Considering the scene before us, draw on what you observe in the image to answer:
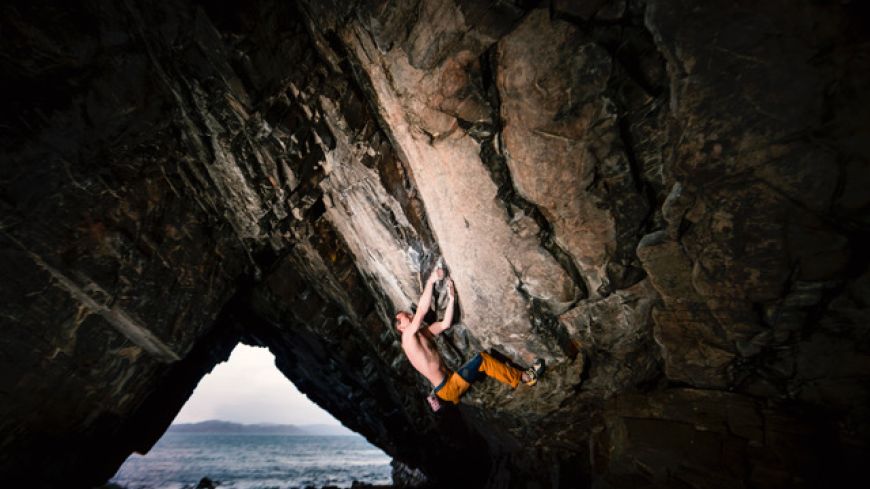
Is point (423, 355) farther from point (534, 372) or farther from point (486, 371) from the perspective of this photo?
point (534, 372)

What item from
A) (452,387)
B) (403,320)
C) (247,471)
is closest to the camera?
(452,387)

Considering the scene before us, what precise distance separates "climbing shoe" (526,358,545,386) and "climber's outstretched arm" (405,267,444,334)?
227 cm

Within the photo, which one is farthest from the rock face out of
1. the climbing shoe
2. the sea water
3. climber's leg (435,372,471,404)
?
the sea water

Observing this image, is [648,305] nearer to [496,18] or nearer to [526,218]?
[526,218]

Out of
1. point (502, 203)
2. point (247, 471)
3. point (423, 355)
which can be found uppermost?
point (502, 203)

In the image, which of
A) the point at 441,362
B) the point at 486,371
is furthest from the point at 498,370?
the point at 441,362

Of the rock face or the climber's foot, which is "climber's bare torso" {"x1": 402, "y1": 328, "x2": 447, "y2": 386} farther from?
the climber's foot

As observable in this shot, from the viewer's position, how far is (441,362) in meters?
6.72

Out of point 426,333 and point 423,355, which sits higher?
point 426,333

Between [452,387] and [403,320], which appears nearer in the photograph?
[452,387]

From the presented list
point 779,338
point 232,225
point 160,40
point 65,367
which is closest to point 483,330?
point 779,338

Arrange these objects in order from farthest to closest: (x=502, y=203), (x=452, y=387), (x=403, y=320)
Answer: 1. (x=403, y=320)
2. (x=452, y=387)
3. (x=502, y=203)

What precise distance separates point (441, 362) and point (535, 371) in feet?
6.35

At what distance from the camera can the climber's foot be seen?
5886 mm
